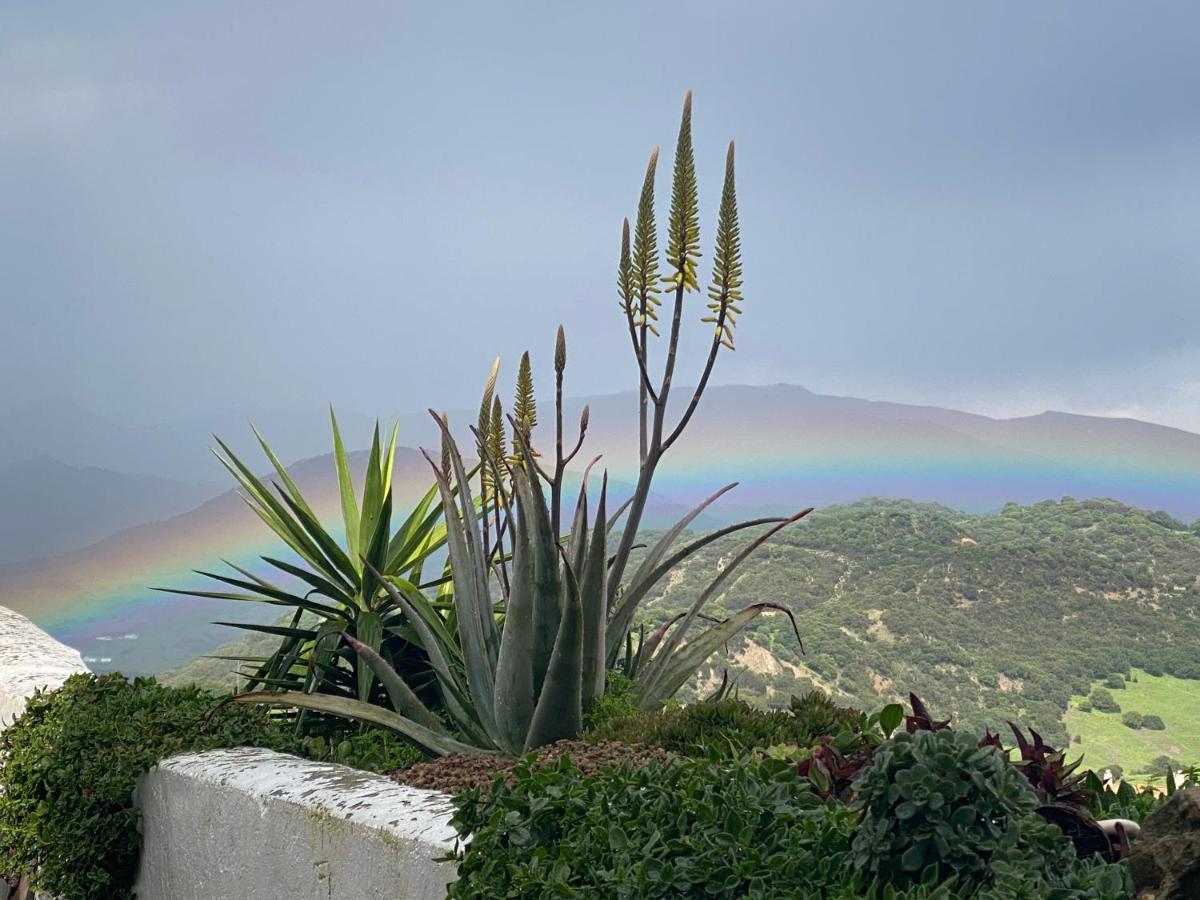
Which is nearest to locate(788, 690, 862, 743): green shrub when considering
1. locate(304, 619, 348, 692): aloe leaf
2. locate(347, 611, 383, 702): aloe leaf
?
locate(347, 611, 383, 702): aloe leaf

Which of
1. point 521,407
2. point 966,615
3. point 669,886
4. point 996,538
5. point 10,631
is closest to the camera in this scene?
point 669,886

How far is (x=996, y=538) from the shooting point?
2612 cm

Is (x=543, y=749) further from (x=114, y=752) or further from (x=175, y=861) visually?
(x=114, y=752)

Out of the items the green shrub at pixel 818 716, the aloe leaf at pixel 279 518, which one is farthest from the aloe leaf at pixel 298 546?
the green shrub at pixel 818 716

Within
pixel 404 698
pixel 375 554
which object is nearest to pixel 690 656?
pixel 404 698

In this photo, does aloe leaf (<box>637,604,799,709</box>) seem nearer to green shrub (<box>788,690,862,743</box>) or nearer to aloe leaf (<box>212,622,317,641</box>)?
green shrub (<box>788,690,862,743</box>)

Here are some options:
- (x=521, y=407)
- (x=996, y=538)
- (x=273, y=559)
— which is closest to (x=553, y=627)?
(x=521, y=407)

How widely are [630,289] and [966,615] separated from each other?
1958 centimetres

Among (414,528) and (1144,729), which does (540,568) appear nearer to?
Result: (414,528)

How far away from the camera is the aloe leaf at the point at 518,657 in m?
4.36

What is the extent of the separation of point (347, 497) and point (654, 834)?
14.1 ft

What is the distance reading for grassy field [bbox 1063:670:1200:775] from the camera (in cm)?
1844

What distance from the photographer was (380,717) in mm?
4375

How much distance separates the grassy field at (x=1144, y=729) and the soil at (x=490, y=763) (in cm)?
1570
